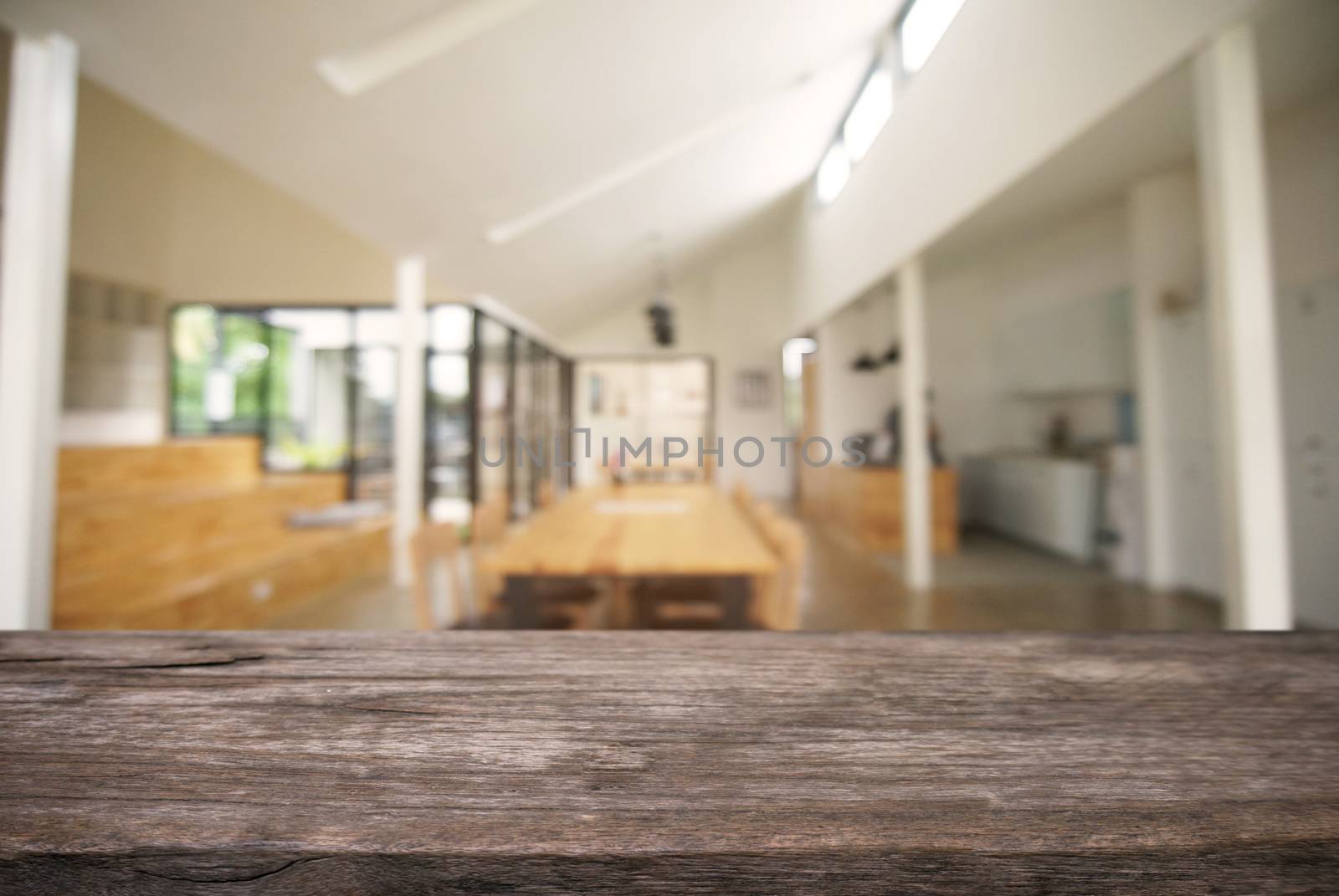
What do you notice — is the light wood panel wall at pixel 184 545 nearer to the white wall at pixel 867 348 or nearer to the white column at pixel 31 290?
the white column at pixel 31 290

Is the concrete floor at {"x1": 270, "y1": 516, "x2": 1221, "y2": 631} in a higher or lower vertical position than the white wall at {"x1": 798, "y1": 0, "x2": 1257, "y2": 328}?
lower

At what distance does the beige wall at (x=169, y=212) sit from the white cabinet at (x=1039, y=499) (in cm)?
499

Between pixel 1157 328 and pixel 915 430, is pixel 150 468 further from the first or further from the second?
pixel 1157 328

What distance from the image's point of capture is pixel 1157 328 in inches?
147

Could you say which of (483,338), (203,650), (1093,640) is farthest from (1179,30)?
(483,338)

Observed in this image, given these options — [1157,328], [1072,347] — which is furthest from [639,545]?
[1072,347]

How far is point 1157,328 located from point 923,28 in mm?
4540

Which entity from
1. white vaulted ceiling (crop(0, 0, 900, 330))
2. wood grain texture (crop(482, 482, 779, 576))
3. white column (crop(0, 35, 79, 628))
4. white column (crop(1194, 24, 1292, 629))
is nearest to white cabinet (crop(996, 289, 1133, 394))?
wood grain texture (crop(482, 482, 779, 576))

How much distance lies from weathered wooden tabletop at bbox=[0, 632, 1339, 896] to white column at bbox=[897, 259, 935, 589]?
304 centimetres

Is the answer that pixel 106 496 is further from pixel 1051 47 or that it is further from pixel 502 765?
pixel 1051 47

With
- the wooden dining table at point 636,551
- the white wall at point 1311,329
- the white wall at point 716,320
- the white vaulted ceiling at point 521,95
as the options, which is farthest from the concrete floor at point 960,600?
the white wall at point 716,320

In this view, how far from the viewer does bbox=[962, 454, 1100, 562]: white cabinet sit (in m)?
4.18

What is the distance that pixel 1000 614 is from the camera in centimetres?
210

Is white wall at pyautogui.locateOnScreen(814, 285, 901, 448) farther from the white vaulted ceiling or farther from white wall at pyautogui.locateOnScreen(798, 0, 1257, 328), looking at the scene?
white wall at pyautogui.locateOnScreen(798, 0, 1257, 328)
